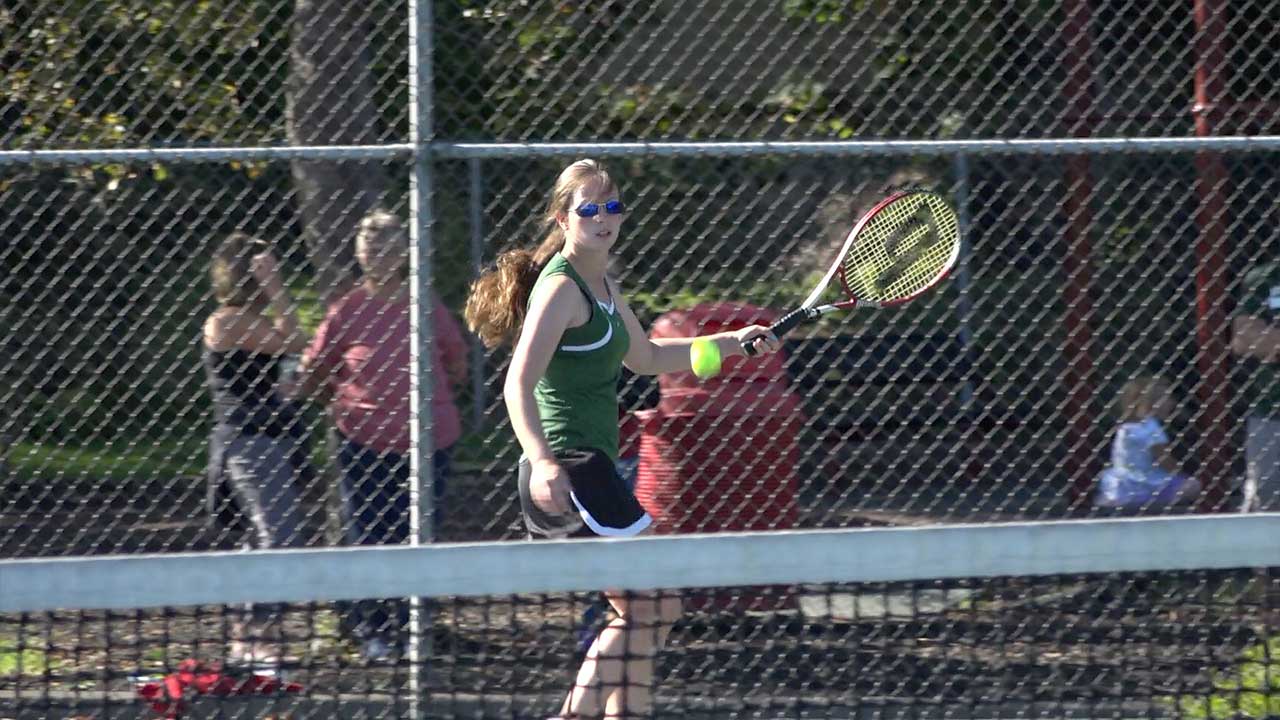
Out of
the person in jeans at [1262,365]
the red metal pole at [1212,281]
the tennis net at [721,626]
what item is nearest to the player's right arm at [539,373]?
the tennis net at [721,626]

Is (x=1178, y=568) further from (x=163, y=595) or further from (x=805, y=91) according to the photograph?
(x=805, y=91)

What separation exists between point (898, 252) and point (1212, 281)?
139 centimetres

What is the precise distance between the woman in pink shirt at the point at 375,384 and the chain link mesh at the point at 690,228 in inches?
1.3

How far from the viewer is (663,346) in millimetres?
3980

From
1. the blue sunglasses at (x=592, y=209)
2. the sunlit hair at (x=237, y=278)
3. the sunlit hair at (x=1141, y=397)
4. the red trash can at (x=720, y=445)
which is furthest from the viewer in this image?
the sunlit hair at (x=1141, y=397)

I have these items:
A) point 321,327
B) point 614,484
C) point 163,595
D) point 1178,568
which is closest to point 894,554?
point 1178,568

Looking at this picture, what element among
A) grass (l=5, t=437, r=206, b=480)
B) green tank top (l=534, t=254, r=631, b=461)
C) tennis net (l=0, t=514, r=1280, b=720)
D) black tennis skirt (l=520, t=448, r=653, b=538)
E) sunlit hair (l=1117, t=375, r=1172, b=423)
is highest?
grass (l=5, t=437, r=206, b=480)

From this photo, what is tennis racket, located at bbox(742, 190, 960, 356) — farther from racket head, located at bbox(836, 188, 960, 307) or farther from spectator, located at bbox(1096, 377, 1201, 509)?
spectator, located at bbox(1096, 377, 1201, 509)

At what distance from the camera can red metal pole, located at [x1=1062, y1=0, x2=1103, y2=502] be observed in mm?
5508

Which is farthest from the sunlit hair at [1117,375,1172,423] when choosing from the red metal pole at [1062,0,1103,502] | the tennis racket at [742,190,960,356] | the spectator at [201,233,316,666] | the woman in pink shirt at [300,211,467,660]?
the spectator at [201,233,316,666]

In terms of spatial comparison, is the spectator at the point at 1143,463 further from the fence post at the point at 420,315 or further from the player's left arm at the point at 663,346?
the fence post at the point at 420,315

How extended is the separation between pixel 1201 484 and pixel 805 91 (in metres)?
2.06

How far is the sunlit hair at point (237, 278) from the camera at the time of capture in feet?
15.7

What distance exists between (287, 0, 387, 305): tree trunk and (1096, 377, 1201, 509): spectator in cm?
269
